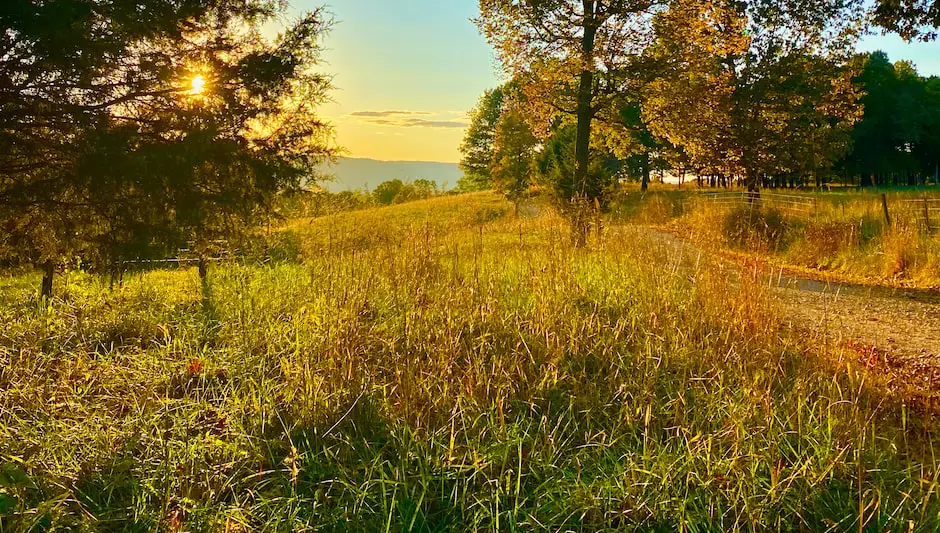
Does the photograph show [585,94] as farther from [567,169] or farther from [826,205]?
[826,205]

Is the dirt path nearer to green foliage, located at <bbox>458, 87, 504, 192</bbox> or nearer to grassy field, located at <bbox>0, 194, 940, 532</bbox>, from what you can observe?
grassy field, located at <bbox>0, 194, 940, 532</bbox>

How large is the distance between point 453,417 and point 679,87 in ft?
34.4

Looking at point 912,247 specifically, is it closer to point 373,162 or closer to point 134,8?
point 134,8

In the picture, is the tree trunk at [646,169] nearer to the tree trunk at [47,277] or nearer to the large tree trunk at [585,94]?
the large tree trunk at [585,94]

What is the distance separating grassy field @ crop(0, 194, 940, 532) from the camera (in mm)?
2309

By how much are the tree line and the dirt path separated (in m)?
2.57

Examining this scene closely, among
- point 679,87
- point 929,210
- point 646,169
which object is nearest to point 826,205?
point 929,210

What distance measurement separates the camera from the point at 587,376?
345 cm

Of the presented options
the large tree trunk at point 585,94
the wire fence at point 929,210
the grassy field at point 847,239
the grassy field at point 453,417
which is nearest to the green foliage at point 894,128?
the grassy field at point 847,239

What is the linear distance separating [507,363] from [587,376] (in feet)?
1.71

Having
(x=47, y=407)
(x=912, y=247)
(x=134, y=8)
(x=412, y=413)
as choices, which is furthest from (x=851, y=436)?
(x=912, y=247)

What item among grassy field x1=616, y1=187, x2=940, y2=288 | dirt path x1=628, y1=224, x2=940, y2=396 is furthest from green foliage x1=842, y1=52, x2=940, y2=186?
dirt path x1=628, y1=224, x2=940, y2=396

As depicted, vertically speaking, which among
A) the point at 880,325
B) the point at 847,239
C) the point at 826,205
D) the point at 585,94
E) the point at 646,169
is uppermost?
the point at 585,94

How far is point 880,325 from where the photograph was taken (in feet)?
18.8
